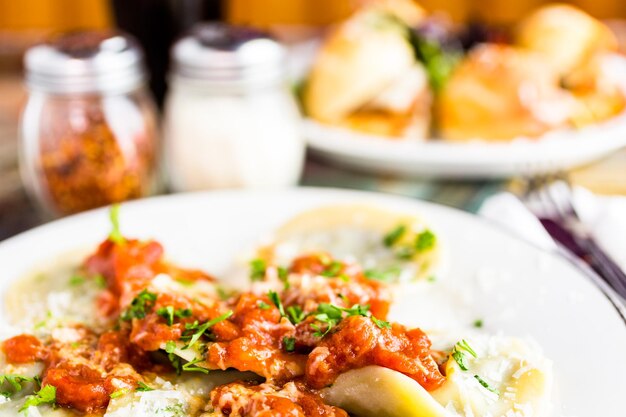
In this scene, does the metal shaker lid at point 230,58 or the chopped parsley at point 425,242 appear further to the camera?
the metal shaker lid at point 230,58

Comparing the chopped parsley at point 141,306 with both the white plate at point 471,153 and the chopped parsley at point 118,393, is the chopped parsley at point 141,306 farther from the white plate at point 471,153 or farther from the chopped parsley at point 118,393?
the white plate at point 471,153

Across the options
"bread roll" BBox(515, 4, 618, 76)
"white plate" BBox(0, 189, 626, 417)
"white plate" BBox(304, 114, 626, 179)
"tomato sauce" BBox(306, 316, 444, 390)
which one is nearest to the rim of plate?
"white plate" BBox(0, 189, 626, 417)

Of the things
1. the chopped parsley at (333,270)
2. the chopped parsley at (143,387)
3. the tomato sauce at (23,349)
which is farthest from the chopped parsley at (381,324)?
the tomato sauce at (23,349)

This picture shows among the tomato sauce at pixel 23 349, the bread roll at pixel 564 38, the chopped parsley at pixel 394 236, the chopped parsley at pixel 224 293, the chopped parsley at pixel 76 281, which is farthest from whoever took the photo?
the bread roll at pixel 564 38

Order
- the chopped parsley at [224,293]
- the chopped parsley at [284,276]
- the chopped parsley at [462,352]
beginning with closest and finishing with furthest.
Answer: the chopped parsley at [462,352] → the chopped parsley at [284,276] → the chopped parsley at [224,293]

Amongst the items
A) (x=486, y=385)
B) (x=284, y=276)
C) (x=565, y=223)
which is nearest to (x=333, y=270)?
(x=284, y=276)

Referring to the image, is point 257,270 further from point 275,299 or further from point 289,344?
point 289,344

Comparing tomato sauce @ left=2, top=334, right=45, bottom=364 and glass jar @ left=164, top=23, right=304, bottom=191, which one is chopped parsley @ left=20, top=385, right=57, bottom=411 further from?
glass jar @ left=164, top=23, right=304, bottom=191
